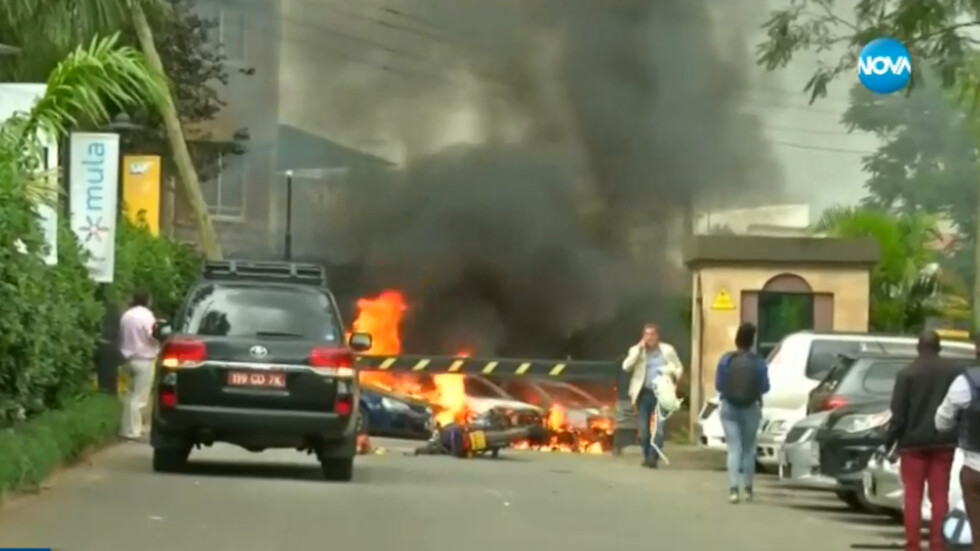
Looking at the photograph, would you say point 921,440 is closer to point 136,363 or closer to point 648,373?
point 648,373

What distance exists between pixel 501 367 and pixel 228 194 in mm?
23718

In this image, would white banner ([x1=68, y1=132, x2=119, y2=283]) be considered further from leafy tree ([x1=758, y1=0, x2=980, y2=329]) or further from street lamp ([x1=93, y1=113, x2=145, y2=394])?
leafy tree ([x1=758, y1=0, x2=980, y2=329])

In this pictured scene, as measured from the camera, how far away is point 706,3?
3888cm

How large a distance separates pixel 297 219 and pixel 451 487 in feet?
90.6

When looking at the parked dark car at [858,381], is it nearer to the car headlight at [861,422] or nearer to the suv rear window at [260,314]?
the car headlight at [861,422]

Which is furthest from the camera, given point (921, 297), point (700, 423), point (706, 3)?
point (706, 3)

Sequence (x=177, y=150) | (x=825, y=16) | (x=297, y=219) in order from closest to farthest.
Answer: (x=825, y=16) → (x=177, y=150) → (x=297, y=219)

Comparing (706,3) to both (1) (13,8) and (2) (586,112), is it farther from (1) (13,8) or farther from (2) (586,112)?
(1) (13,8)

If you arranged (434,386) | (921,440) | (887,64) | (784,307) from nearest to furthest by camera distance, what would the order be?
1. (921,440)
2. (887,64)
3. (784,307)
4. (434,386)

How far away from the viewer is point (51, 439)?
1603 cm

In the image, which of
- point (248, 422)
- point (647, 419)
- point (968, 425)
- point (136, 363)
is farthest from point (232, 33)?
point (968, 425)

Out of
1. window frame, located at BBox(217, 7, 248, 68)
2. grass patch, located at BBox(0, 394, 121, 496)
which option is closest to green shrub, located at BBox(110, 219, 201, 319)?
grass patch, located at BBox(0, 394, 121, 496)

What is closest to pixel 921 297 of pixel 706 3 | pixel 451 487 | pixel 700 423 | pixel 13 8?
pixel 706 3

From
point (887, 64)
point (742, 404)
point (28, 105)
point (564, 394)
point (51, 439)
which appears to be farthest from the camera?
point (564, 394)
